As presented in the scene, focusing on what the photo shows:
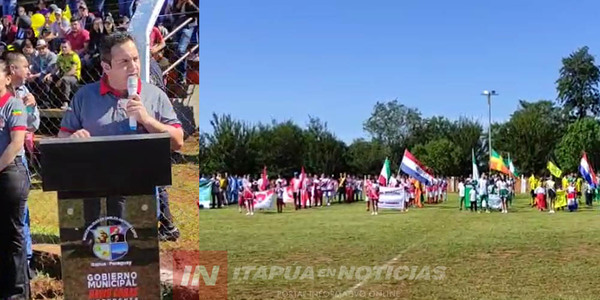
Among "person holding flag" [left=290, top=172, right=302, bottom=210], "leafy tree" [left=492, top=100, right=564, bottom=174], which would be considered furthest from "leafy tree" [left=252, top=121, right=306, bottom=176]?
"person holding flag" [left=290, top=172, right=302, bottom=210]

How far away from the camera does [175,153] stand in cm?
723

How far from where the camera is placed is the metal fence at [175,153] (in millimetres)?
7188

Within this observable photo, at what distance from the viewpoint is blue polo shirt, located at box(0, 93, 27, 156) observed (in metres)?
7.02

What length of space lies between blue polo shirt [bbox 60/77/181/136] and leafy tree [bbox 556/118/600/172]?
67.2 m

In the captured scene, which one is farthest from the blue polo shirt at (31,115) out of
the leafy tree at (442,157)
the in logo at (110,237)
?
the leafy tree at (442,157)

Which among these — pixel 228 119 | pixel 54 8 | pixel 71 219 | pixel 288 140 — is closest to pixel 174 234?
pixel 71 219

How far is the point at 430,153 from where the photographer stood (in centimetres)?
7200

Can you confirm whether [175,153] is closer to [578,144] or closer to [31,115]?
[31,115]

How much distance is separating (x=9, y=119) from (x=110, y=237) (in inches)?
87.1

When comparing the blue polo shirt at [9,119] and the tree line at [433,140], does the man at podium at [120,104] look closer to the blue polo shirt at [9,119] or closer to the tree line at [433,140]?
the blue polo shirt at [9,119]

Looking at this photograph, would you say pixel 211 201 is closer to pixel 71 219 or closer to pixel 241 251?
pixel 241 251

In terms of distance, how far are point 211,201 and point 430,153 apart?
4162 cm

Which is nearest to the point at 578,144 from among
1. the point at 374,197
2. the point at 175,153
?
the point at 374,197

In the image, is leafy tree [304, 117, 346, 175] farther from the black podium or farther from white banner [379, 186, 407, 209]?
the black podium
